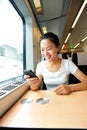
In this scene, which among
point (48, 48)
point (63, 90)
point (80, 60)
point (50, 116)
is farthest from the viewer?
point (80, 60)

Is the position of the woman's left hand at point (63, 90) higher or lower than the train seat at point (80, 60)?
lower

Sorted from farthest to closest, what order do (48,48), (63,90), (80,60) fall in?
(80,60)
(48,48)
(63,90)

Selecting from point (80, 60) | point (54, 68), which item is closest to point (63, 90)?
point (54, 68)

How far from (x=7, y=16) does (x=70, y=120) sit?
1427mm

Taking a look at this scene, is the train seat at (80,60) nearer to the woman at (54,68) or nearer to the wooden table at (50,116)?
the woman at (54,68)

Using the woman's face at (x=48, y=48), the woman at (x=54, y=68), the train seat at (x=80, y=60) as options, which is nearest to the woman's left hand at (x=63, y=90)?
the woman at (x=54, y=68)

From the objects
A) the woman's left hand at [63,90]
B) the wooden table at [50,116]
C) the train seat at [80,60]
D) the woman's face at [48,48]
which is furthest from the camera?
the train seat at [80,60]

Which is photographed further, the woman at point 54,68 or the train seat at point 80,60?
the train seat at point 80,60

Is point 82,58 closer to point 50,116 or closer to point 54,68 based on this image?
point 54,68

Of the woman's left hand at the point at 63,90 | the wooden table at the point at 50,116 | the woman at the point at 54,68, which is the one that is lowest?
the wooden table at the point at 50,116

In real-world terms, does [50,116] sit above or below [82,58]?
below

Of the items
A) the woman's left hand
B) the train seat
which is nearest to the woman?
the woman's left hand

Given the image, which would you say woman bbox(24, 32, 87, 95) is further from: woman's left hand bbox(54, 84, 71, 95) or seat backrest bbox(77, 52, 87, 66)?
seat backrest bbox(77, 52, 87, 66)

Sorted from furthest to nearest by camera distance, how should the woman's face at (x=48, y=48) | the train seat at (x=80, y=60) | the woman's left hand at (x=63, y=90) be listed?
the train seat at (x=80, y=60)
the woman's face at (x=48, y=48)
the woman's left hand at (x=63, y=90)
